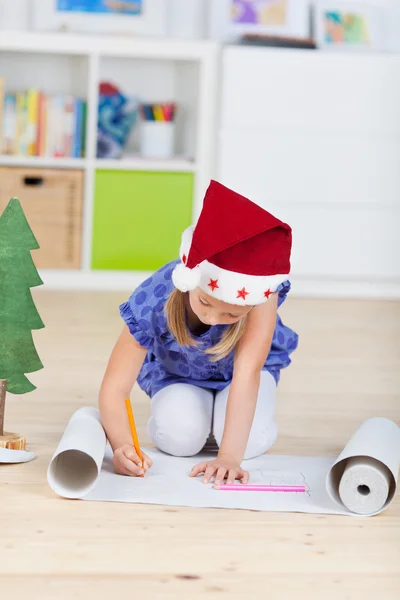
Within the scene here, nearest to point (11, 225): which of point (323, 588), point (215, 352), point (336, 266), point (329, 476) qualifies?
point (215, 352)

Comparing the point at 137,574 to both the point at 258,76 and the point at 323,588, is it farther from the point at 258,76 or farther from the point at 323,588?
the point at 258,76

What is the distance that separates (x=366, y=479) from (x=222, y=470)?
22 cm

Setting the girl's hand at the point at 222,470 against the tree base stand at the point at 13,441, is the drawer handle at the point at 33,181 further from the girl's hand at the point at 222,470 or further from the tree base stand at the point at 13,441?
the girl's hand at the point at 222,470

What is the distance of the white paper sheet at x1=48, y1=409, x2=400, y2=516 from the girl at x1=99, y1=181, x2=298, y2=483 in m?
0.04

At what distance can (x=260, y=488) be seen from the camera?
1496 mm

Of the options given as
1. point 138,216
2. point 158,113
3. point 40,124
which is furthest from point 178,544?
point 158,113

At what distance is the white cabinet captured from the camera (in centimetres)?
342

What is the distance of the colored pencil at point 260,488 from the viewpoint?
4.87ft

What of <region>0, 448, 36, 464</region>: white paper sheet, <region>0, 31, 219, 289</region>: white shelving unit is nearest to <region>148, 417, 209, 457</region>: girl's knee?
<region>0, 448, 36, 464</region>: white paper sheet

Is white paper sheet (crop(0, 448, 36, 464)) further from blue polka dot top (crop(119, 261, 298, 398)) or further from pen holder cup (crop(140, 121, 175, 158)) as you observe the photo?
pen holder cup (crop(140, 121, 175, 158))

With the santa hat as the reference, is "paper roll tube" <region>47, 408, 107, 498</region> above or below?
below

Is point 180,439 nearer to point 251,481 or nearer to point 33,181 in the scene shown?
point 251,481

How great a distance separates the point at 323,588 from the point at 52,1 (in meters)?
2.79

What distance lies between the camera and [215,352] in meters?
1.58
